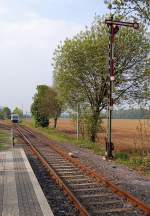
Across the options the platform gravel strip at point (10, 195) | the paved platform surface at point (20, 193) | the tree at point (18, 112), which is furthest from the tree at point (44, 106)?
the tree at point (18, 112)

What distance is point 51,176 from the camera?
15.7 metres

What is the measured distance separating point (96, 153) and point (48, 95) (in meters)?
45.4

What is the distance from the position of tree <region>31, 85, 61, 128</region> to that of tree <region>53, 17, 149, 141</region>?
31.7m

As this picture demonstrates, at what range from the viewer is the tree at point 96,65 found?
33.4 meters

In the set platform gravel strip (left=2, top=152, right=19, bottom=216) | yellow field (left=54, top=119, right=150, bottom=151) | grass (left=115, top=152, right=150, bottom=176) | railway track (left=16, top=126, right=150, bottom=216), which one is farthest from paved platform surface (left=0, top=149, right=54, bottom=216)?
yellow field (left=54, top=119, right=150, bottom=151)

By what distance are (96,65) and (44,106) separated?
120 ft

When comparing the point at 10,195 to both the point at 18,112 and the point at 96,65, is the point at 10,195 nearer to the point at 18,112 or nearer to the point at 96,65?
the point at 96,65

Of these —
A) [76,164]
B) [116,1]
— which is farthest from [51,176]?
[116,1]

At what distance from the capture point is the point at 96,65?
33344 millimetres

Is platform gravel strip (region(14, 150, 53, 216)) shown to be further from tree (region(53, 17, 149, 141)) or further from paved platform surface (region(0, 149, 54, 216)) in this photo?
tree (region(53, 17, 149, 141))

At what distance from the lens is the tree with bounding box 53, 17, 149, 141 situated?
33.4 m

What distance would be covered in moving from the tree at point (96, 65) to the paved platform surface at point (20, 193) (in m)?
17.3

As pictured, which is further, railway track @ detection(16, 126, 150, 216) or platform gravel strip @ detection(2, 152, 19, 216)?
railway track @ detection(16, 126, 150, 216)

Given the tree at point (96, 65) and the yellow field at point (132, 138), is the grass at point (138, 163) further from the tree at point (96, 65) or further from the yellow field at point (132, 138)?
the tree at point (96, 65)
